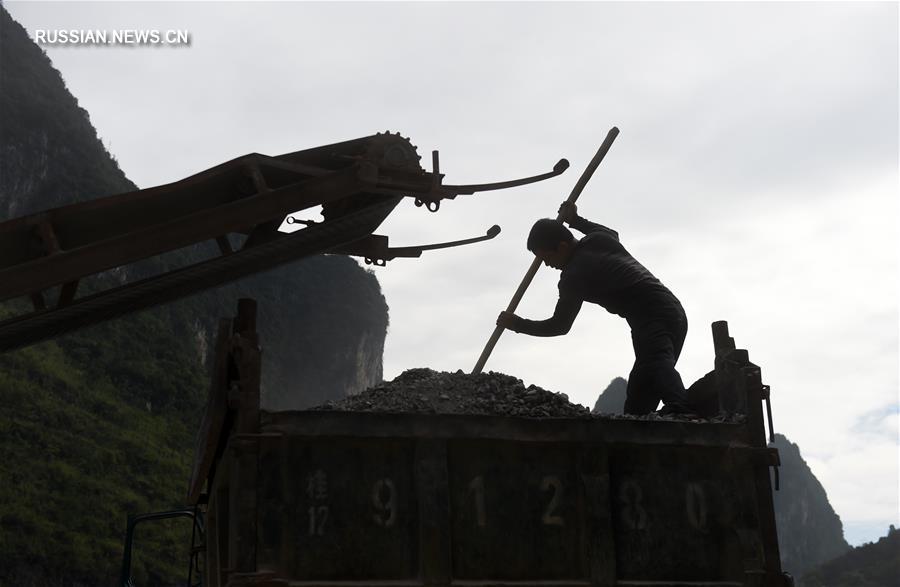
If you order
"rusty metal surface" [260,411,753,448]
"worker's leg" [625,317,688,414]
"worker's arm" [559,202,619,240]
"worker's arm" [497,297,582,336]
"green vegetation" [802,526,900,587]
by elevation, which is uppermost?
"worker's arm" [559,202,619,240]

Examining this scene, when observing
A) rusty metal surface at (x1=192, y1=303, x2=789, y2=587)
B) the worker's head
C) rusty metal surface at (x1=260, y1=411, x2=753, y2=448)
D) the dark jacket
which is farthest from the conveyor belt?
rusty metal surface at (x1=260, y1=411, x2=753, y2=448)

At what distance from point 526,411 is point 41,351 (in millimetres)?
48897

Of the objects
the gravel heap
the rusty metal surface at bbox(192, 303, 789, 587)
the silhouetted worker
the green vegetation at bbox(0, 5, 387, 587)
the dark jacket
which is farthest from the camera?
the green vegetation at bbox(0, 5, 387, 587)

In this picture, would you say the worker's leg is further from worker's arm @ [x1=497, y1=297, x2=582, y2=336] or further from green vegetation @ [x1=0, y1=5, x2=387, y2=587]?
green vegetation @ [x1=0, y1=5, x2=387, y2=587]

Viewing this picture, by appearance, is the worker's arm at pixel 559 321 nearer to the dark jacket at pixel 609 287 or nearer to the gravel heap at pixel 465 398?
the dark jacket at pixel 609 287

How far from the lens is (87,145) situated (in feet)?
201

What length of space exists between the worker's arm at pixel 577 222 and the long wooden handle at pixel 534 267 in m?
0.05

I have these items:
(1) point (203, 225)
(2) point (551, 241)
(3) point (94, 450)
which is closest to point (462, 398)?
(2) point (551, 241)

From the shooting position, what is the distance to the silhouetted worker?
5699mm

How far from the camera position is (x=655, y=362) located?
570 centimetres

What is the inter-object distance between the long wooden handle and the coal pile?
1755 millimetres

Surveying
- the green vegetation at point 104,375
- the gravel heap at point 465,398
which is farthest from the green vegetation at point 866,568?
the gravel heap at point 465,398

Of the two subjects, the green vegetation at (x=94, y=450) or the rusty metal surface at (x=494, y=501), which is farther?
the green vegetation at (x=94, y=450)

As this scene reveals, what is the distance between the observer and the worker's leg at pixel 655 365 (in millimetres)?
5574
